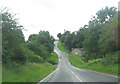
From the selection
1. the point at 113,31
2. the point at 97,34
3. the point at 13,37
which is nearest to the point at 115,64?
the point at 113,31

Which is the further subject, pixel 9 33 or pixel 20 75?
pixel 20 75

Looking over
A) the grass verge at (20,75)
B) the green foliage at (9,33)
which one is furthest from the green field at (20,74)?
the green foliage at (9,33)

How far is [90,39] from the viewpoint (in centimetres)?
3706

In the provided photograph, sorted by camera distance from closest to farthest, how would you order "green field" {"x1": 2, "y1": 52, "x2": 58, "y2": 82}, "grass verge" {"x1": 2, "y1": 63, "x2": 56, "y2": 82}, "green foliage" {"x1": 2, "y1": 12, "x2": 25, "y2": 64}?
"grass verge" {"x1": 2, "y1": 63, "x2": 56, "y2": 82} → "green field" {"x1": 2, "y1": 52, "x2": 58, "y2": 82} → "green foliage" {"x1": 2, "y1": 12, "x2": 25, "y2": 64}

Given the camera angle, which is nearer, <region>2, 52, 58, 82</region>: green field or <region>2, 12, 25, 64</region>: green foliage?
<region>2, 52, 58, 82</region>: green field

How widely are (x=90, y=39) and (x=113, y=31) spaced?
16.1 meters

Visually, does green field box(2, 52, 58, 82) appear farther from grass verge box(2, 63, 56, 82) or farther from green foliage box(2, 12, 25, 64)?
green foliage box(2, 12, 25, 64)

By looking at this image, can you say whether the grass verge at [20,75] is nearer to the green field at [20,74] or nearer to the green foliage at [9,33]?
the green field at [20,74]

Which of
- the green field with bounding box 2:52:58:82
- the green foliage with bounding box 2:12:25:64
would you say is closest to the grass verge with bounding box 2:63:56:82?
the green field with bounding box 2:52:58:82

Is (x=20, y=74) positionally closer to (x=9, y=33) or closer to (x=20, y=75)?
(x=20, y=75)

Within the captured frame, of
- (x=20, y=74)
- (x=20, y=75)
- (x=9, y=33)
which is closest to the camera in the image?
(x=9, y=33)

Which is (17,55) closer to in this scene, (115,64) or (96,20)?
(115,64)

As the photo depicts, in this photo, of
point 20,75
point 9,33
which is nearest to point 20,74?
point 20,75

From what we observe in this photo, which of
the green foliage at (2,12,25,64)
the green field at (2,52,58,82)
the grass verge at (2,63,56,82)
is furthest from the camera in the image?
the green foliage at (2,12,25,64)
